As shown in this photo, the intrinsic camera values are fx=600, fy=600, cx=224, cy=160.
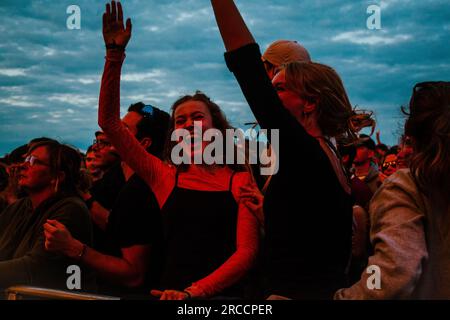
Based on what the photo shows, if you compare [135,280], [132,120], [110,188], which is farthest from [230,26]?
[110,188]

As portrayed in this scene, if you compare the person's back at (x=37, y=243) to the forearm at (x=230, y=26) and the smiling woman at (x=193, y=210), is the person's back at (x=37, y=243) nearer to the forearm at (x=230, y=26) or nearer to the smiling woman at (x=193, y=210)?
the smiling woman at (x=193, y=210)

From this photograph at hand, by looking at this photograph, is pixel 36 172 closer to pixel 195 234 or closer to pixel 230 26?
pixel 195 234

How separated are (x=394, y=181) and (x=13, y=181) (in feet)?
13.3

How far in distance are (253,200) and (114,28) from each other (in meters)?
1.00

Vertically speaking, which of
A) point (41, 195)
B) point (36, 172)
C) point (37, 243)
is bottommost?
point (37, 243)

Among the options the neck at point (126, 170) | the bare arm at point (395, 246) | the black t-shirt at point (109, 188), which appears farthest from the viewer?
the black t-shirt at point (109, 188)

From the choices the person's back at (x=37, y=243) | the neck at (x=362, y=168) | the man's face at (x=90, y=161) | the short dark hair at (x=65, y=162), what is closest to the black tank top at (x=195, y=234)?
the person's back at (x=37, y=243)

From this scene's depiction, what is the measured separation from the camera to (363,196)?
10.8 feet

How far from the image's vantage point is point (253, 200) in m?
2.64

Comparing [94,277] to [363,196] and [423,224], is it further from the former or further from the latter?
[423,224]

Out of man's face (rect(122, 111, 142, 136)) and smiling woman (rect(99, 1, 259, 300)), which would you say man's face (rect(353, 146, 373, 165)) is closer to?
man's face (rect(122, 111, 142, 136))

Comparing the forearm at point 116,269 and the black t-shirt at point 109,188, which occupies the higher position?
the black t-shirt at point 109,188

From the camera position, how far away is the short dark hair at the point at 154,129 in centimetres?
378

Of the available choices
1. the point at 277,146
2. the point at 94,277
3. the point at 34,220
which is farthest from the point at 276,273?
the point at 34,220
